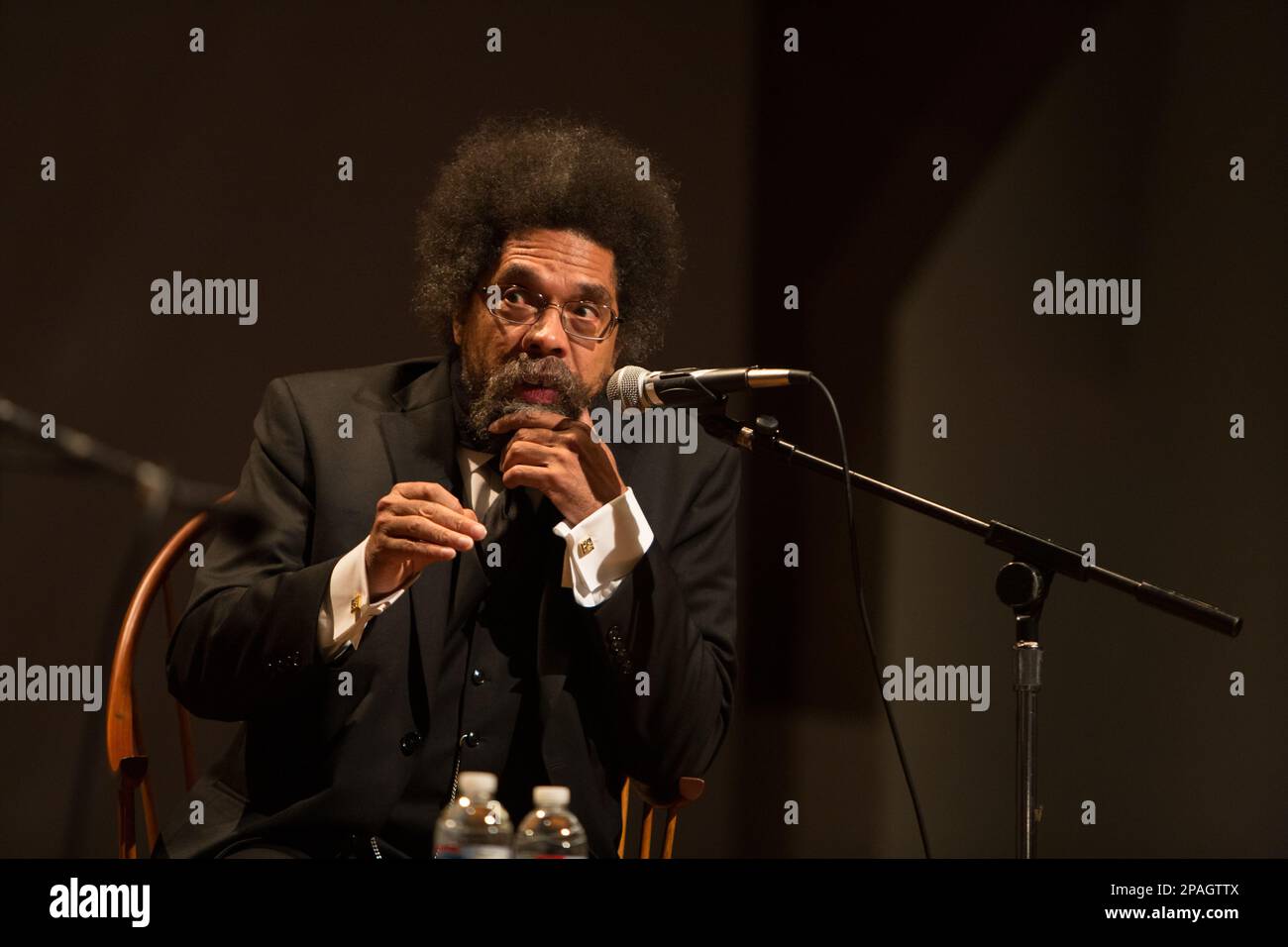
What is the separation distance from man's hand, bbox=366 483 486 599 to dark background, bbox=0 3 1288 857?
1118 mm

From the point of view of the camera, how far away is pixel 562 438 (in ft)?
7.53

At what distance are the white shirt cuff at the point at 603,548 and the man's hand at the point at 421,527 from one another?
10.5 inches

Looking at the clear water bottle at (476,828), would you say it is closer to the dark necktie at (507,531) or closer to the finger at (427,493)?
the finger at (427,493)

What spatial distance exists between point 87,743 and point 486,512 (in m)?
1.20

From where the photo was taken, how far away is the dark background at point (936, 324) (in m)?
3.15

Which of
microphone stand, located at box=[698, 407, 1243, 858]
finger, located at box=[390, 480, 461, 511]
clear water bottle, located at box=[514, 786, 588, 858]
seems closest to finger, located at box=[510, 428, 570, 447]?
finger, located at box=[390, 480, 461, 511]

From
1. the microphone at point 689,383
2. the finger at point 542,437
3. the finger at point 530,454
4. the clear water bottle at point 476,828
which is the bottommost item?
the clear water bottle at point 476,828

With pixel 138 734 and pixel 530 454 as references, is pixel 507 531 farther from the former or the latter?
pixel 138 734

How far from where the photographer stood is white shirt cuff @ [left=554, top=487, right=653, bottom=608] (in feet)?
7.51

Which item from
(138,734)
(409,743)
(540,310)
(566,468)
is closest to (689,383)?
(566,468)

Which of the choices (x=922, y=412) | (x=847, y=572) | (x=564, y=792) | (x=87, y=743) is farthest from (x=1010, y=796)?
(x=87, y=743)

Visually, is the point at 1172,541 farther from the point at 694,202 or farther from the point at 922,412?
the point at 694,202

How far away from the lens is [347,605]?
7.26ft

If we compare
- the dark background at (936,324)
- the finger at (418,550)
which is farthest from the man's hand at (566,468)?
the dark background at (936,324)
